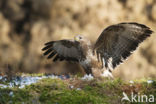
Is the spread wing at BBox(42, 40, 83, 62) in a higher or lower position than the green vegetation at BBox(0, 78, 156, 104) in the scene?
higher

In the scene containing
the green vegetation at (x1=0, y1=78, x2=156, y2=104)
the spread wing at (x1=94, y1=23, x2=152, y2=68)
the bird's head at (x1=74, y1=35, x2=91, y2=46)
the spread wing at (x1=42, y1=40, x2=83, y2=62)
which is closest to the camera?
the green vegetation at (x1=0, y1=78, x2=156, y2=104)

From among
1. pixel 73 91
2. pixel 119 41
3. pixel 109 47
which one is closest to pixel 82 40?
Answer: pixel 109 47

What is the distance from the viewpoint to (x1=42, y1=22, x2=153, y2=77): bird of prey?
7.17m

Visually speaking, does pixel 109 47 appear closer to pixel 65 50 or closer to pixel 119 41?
pixel 119 41

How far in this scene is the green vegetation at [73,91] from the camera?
5.02m

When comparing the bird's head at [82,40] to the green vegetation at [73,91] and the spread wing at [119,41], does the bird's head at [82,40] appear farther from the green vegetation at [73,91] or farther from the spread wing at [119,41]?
the green vegetation at [73,91]

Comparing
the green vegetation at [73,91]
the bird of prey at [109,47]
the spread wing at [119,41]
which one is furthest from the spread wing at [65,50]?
the green vegetation at [73,91]

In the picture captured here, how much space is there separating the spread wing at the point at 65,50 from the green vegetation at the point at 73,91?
5.45 ft

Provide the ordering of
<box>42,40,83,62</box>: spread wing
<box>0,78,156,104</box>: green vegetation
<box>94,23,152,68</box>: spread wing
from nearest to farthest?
<box>0,78,156,104</box>: green vegetation < <box>94,23,152,68</box>: spread wing < <box>42,40,83,62</box>: spread wing

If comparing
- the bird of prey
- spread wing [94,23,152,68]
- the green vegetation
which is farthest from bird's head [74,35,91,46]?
the green vegetation

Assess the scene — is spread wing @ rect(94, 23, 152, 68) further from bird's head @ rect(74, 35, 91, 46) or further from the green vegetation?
the green vegetation

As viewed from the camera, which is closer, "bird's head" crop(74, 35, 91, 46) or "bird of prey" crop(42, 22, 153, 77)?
"bird of prey" crop(42, 22, 153, 77)

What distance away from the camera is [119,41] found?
7398 mm

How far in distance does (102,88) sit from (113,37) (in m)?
1.93
